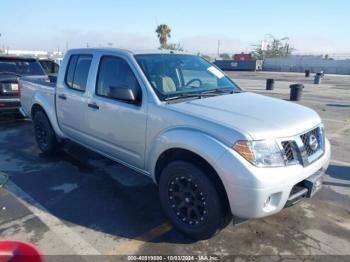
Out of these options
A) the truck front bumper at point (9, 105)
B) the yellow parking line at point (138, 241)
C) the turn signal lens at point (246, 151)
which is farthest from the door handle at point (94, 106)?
the truck front bumper at point (9, 105)

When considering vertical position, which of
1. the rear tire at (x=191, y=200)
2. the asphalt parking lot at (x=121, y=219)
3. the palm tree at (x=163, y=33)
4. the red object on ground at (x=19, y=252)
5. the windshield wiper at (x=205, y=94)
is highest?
the palm tree at (x=163, y=33)

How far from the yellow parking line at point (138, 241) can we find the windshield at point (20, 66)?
21.7ft

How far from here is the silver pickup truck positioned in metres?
2.85

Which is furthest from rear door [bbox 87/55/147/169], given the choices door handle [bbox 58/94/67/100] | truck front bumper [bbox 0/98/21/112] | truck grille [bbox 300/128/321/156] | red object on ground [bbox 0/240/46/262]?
truck front bumper [bbox 0/98/21/112]

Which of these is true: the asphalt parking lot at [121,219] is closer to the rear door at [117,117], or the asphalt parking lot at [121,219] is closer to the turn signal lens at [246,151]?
the rear door at [117,117]

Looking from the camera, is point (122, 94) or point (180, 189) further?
point (122, 94)

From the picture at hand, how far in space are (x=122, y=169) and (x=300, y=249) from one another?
295cm

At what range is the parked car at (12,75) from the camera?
788cm

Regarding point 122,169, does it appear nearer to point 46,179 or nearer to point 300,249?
point 46,179

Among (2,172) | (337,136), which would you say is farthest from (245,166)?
(337,136)

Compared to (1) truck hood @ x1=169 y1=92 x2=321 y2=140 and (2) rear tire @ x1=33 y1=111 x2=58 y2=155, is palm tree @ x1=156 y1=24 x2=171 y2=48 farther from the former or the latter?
(1) truck hood @ x1=169 y1=92 x2=321 y2=140

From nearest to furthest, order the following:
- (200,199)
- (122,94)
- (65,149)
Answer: (200,199) < (122,94) < (65,149)

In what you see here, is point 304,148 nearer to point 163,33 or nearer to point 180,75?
point 180,75

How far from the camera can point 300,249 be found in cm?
319
